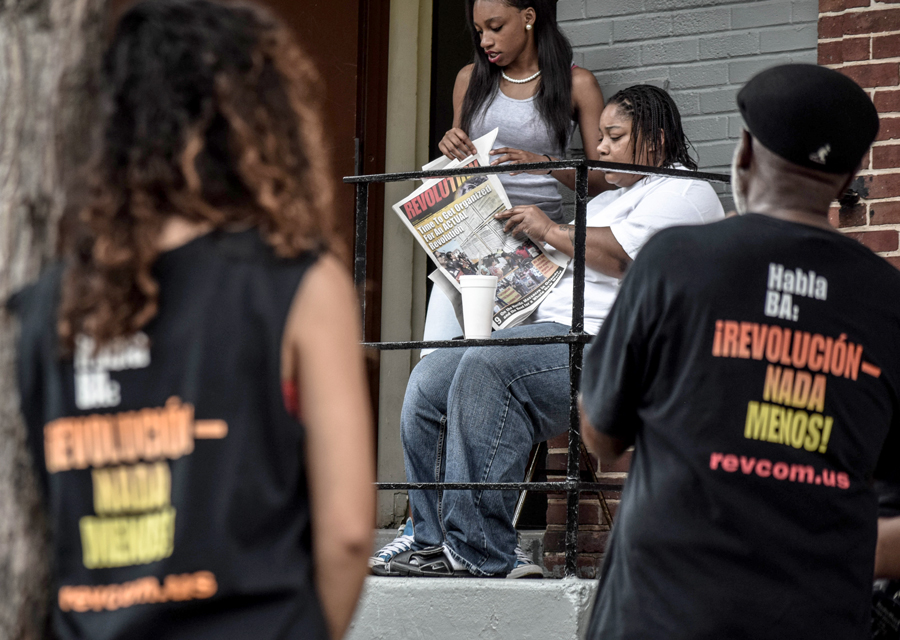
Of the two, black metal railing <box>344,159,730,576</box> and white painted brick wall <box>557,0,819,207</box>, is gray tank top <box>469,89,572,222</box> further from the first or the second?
black metal railing <box>344,159,730,576</box>

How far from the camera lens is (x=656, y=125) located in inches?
154

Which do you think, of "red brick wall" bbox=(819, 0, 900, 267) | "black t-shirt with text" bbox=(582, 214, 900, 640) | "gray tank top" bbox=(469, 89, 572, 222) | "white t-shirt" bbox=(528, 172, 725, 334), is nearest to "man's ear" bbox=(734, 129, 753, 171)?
"black t-shirt with text" bbox=(582, 214, 900, 640)

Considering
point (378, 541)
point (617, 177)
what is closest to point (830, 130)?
point (617, 177)

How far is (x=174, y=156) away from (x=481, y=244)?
7.42 ft

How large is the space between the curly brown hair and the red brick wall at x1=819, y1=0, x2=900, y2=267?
8.65ft

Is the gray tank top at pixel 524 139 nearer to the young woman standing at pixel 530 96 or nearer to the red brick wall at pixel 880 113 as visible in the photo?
the young woman standing at pixel 530 96

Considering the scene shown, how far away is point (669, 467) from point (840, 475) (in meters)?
0.28

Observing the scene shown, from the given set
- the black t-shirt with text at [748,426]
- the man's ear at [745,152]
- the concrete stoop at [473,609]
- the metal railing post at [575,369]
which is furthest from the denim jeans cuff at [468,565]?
the man's ear at [745,152]

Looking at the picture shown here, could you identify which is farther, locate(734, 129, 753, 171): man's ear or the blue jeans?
the blue jeans

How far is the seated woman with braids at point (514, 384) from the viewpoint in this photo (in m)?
3.37

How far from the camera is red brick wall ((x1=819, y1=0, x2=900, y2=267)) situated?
3.65 metres

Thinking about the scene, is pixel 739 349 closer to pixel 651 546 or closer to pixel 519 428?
pixel 651 546

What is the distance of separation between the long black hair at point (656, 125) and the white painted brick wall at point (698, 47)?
287 mm

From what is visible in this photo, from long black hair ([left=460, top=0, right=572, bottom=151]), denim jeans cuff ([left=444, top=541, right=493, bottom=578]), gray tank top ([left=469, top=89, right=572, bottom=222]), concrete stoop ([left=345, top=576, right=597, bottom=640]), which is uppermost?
long black hair ([left=460, top=0, right=572, bottom=151])
